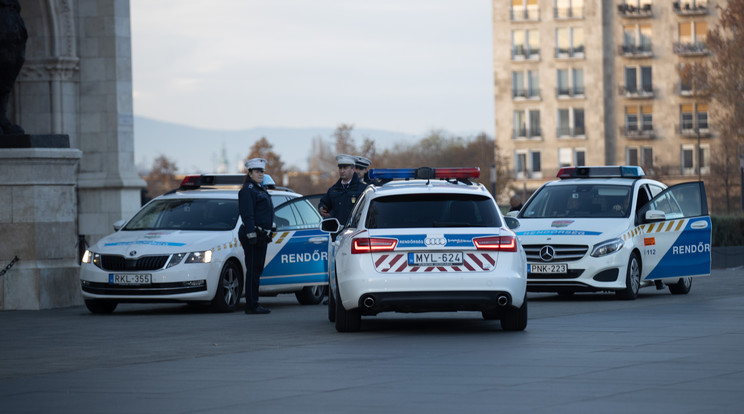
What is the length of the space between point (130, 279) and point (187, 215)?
187 cm

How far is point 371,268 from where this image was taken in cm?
1387

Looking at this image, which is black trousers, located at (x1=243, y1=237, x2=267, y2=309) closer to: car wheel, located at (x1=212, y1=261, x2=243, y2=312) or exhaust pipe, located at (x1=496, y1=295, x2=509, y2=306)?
car wheel, located at (x1=212, y1=261, x2=243, y2=312)

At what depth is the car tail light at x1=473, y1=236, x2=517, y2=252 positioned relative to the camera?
1386 cm

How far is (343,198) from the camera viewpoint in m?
→ 18.6

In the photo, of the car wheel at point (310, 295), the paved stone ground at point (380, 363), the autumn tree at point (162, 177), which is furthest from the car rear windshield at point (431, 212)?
the autumn tree at point (162, 177)

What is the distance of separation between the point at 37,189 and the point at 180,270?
123 inches

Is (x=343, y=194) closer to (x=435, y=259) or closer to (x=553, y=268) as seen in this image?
(x=553, y=268)

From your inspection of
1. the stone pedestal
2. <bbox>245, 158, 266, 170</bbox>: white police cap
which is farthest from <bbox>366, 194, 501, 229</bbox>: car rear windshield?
the stone pedestal

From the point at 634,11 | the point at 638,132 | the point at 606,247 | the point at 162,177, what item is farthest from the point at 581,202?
the point at 162,177

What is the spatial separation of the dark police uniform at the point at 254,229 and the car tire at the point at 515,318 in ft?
15.2

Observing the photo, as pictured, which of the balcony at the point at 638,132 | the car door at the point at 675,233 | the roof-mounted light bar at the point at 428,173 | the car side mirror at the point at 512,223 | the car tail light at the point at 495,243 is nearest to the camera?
the car tail light at the point at 495,243

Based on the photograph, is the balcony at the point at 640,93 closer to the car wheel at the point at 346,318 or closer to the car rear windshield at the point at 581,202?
the car rear windshield at the point at 581,202

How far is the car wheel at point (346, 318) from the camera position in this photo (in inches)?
568

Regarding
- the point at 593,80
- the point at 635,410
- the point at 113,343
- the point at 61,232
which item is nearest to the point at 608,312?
the point at 113,343
